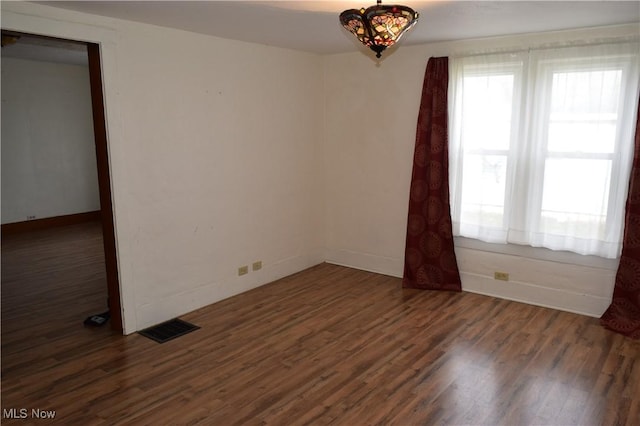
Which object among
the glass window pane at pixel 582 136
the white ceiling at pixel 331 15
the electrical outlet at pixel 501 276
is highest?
the white ceiling at pixel 331 15

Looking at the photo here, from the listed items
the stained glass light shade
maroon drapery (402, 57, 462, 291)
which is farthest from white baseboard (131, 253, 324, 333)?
the stained glass light shade

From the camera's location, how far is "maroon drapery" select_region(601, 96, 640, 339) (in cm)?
359

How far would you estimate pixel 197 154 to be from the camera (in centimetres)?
408

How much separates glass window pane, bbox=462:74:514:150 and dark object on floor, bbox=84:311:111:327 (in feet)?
12.0

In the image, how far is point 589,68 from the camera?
3.71m

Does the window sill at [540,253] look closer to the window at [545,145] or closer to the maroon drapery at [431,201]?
the window at [545,145]

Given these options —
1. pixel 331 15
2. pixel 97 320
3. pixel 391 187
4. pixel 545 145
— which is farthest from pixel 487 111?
pixel 97 320

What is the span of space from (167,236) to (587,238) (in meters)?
3.62

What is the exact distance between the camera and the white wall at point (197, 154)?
3.51 m

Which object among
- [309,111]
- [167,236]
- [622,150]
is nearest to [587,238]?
[622,150]

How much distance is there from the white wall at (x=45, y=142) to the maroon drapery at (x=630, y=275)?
7.84 meters

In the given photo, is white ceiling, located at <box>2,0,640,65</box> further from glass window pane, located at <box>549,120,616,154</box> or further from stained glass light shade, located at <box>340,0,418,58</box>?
glass window pane, located at <box>549,120,616,154</box>

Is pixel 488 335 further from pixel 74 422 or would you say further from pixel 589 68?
pixel 74 422

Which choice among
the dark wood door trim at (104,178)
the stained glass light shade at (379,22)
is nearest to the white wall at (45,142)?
the dark wood door trim at (104,178)
